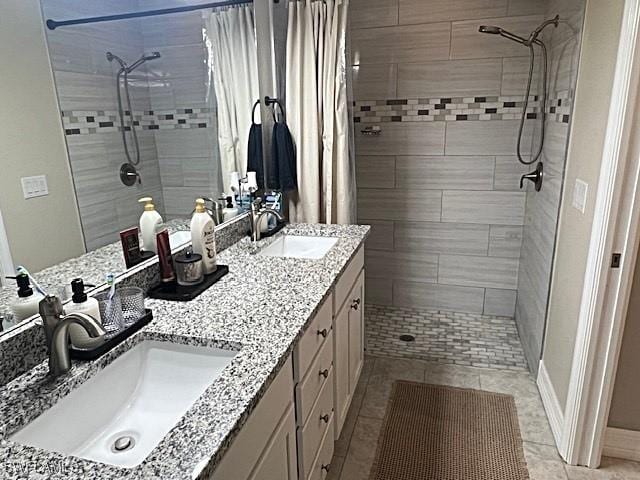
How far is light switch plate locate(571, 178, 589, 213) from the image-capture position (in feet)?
6.37

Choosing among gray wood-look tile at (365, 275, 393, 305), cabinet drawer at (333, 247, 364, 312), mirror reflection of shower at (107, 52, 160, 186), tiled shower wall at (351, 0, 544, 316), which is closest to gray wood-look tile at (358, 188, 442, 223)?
tiled shower wall at (351, 0, 544, 316)

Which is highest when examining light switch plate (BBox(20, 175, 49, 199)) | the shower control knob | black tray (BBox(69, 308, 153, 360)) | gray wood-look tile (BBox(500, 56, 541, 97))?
gray wood-look tile (BBox(500, 56, 541, 97))

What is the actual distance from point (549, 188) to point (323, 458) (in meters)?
1.89

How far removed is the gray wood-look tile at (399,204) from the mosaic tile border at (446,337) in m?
0.76

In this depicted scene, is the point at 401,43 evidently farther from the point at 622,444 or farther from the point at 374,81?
the point at 622,444

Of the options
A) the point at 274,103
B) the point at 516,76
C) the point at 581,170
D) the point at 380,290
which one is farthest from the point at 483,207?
the point at 274,103

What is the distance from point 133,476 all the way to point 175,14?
1708mm

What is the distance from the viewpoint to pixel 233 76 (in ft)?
7.44

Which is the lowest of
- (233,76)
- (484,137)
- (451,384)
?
(451,384)

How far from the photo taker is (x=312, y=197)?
2746mm

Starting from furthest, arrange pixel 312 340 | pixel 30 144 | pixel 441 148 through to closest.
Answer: pixel 441 148, pixel 312 340, pixel 30 144

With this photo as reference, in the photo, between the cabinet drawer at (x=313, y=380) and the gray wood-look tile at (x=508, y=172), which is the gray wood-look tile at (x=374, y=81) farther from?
the cabinet drawer at (x=313, y=380)

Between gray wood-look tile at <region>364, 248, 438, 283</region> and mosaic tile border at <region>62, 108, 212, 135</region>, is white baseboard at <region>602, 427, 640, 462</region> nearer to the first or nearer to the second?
gray wood-look tile at <region>364, 248, 438, 283</region>

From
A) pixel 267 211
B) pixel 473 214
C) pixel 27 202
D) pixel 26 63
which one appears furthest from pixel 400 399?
pixel 26 63
